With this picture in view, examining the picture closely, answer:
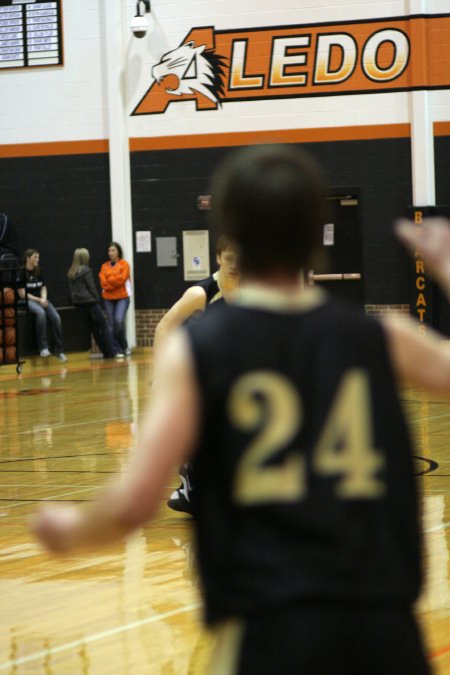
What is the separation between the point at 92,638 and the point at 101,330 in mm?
15263

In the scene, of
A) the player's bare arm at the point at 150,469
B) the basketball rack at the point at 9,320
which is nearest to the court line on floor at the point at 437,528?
the player's bare arm at the point at 150,469

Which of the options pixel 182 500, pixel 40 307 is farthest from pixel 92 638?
pixel 40 307

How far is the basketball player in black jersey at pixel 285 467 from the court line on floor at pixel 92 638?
2.87 metres

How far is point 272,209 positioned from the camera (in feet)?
6.22

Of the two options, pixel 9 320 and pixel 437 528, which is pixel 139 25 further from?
pixel 437 528

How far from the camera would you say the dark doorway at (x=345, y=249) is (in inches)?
779

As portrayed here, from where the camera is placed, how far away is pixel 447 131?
19.1m

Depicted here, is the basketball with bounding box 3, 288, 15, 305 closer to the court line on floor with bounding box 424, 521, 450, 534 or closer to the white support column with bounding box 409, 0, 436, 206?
the white support column with bounding box 409, 0, 436, 206

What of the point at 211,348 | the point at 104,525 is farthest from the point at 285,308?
the point at 104,525

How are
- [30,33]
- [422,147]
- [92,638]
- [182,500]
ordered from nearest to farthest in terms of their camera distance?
[92,638], [182,500], [422,147], [30,33]

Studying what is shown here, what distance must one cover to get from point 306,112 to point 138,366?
497cm

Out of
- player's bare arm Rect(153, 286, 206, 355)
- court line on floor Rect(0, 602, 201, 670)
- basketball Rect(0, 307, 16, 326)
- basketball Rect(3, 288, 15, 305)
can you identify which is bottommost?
court line on floor Rect(0, 602, 201, 670)

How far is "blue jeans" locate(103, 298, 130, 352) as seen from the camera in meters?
20.1

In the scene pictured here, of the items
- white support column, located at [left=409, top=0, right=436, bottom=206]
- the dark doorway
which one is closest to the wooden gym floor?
white support column, located at [left=409, top=0, right=436, bottom=206]
